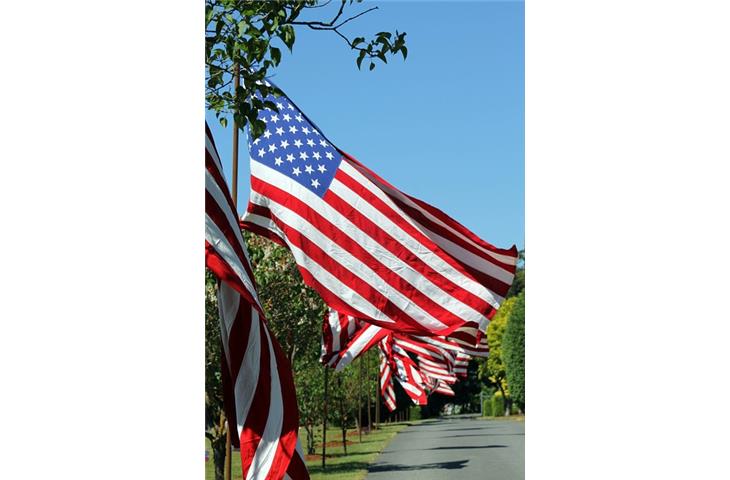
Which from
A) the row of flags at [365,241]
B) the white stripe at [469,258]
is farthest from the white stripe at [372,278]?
the white stripe at [469,258]

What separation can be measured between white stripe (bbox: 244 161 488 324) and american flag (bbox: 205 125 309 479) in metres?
1.57

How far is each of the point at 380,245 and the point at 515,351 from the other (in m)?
49.7

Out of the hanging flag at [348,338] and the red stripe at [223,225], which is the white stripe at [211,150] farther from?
the hanging flag at [348,338]

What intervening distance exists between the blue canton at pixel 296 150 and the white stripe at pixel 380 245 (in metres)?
0.05

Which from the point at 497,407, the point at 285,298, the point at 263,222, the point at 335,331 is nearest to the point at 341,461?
the point at 285,298

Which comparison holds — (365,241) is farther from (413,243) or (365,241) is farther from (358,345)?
(358,345)

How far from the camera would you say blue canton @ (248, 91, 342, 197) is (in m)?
7.30

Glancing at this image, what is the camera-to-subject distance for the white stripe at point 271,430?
5422 mm

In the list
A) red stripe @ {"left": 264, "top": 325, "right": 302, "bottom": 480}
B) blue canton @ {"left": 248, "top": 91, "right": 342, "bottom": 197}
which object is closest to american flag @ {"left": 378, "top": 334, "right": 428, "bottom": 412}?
blue canton @ {"left": 248, "top": 91, "right": 342, "bottom": 197}

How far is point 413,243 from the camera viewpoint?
7258 millimetres
